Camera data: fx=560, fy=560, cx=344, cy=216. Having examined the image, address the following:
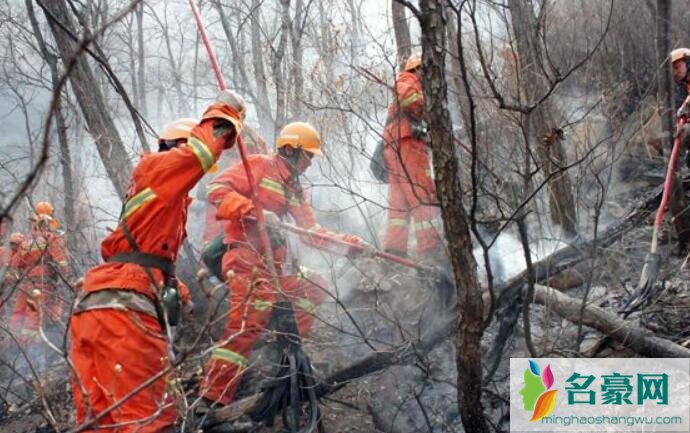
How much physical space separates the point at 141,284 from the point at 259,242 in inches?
57.2

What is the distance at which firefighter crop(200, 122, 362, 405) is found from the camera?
4227 millimetres

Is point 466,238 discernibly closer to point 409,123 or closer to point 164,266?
point 164,266

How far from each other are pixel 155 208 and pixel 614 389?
269cm

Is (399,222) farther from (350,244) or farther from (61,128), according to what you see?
(61,128)

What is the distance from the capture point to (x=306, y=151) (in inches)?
200

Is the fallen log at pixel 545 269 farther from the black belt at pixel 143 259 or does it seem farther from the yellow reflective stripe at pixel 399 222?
the black belt at pixel 143 259

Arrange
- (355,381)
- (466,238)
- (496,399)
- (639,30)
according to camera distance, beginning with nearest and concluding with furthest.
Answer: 1. (466,238)
2. (496,399)
3. (355,381)
4. (639,30)

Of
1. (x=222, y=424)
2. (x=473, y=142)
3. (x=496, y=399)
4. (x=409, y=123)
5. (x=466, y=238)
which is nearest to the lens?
(x=473, y=142)

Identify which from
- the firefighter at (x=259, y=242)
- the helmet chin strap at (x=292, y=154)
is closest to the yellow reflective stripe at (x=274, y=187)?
the firefighter at (x=259, y=242)

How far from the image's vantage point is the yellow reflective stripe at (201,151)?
3.21 meters

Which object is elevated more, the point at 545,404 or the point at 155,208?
the point at 155,208

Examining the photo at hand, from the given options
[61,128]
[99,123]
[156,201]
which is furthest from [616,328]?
[61,128]

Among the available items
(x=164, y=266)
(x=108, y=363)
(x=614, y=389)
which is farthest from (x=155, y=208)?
(x=614, y=389)

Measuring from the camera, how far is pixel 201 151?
10.5 feet
